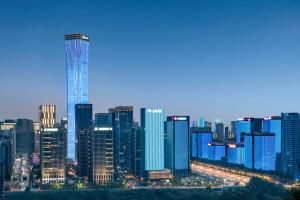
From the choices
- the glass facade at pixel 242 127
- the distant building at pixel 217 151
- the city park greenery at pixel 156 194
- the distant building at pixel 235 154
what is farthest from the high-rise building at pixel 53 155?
the glass facade at pixel 242 127

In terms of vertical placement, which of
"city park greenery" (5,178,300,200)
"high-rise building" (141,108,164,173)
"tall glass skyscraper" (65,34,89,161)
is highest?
"tall glass skyscraper" (65,34,89,161)

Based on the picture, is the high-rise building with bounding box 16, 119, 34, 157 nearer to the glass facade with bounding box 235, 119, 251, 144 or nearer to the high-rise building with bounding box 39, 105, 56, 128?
the high-rise building with bounding box 39, 105, 56, 128

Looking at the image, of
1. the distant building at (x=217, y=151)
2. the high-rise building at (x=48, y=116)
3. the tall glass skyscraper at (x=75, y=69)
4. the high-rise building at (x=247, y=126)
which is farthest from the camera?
the tall glass skyscraper at (x=75, y=69)

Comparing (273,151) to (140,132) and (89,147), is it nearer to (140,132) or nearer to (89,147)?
(140,132)

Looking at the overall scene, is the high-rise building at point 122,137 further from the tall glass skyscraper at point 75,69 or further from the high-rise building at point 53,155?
the tall glass skyscraper at point 75,69

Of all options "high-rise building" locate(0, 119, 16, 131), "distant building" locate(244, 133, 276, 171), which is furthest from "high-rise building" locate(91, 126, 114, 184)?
"high-rise building" locate(0, 119, 16, 131)

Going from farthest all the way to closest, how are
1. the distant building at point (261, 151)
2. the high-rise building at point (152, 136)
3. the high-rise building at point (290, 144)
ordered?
the high-rise building at point (152, 136)
the distant building at point (261, 151)
the high-rise building at point (290, 144)

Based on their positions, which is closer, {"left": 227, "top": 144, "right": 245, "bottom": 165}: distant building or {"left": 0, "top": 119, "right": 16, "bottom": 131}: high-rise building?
{"left": 227, "top": 144, "right": 245, "bottom": 165}: distant building
